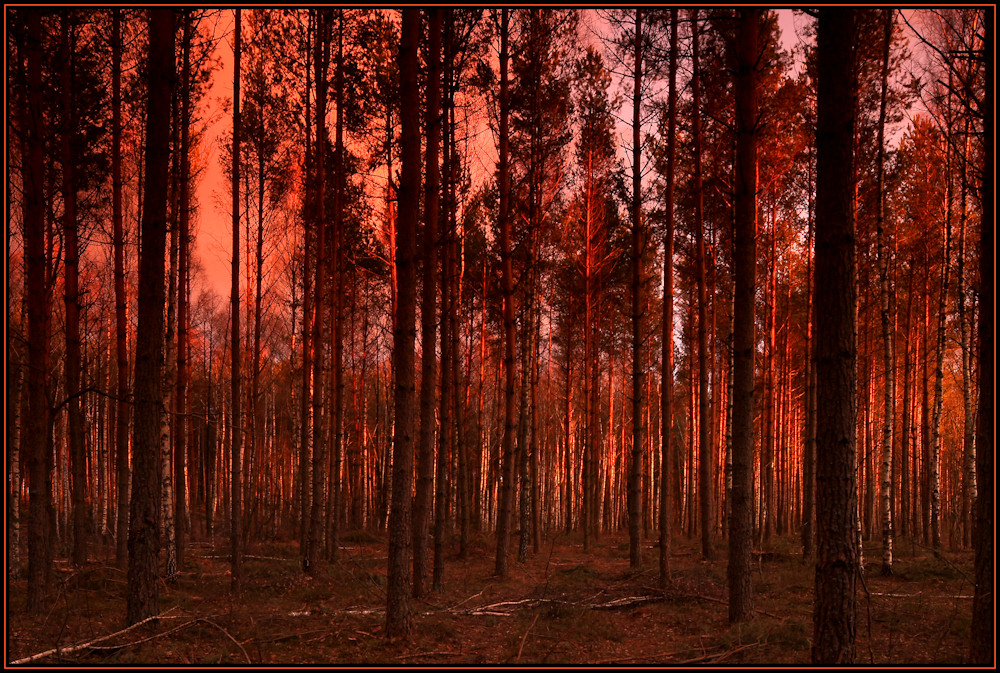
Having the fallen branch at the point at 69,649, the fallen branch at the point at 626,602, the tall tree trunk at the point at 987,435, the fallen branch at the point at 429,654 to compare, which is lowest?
the fallen branch at the point at 626,602

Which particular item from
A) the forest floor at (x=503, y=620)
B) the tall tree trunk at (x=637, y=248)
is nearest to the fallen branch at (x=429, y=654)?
Answer: the forest floor at (x=503, y=620)

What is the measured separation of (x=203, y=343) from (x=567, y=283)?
16136mm

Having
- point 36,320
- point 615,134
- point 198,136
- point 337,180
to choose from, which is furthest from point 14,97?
point 615,134

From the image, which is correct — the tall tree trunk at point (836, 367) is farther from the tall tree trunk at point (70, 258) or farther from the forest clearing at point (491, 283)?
the tall tree trunk at point (70, 258)

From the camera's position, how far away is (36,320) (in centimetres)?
763

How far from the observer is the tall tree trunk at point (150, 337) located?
650 cm

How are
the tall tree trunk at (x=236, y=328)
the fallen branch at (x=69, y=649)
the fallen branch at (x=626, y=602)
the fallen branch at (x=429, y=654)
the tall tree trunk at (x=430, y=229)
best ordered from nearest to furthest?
the fallen branch at (x=69, y=649)
the fallen branch at (x=429, y=654)
the tall tree trunk at (x=430, y=229)
the fallen branch at (x=626, y=602)
the tall tree trunk at (x=236, y=328)

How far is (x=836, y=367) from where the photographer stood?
444 cm

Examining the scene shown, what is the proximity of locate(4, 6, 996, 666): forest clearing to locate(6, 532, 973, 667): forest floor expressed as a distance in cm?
7

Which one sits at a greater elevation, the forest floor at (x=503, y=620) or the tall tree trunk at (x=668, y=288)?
the tall tree trunk at (x=668, y=288)

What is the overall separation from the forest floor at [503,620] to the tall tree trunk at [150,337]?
654mm

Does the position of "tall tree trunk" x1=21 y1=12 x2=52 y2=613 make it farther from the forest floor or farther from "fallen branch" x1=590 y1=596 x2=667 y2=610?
"fallen branch" x1=590 y1=596 x2=667 y2=610

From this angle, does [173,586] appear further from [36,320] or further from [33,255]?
[33,255]

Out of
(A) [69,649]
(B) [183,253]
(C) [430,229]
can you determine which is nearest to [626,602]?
(C) [430,229]
